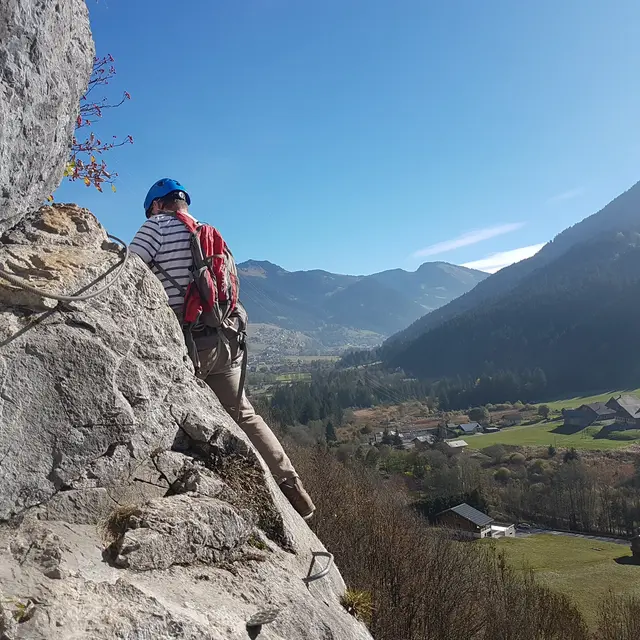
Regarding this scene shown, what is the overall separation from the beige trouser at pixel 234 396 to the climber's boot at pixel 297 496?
0.26ft

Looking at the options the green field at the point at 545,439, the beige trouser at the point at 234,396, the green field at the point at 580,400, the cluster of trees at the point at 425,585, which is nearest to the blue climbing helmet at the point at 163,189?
the beige trouser at the point at 234,396

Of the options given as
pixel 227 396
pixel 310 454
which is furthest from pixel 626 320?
pixel 227 396

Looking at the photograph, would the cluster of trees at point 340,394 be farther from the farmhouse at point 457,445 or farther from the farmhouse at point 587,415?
the farmhouse at point 587,415

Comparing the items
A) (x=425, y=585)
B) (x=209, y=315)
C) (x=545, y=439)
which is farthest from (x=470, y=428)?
(x=209, y=315)

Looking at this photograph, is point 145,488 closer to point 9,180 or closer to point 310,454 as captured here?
point 9,180

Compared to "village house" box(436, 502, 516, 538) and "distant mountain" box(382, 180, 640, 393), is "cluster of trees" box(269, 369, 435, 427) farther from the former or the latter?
"village house" box(436, 502, 516, 538)

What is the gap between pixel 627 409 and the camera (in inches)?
4227

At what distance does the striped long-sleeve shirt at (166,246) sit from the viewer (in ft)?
15.5

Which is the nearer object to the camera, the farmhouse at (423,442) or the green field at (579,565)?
the green field at (579,565)

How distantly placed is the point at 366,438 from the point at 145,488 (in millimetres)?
96803

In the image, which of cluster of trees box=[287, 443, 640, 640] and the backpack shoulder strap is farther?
cluster of trees box=[287, 443, 640, 640]

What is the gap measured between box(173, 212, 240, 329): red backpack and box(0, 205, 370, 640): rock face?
25 cm

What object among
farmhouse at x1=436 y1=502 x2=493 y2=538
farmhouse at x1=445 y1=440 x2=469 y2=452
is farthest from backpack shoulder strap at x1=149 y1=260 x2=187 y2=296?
farmhouse at x1=445 y1=440 x2=469 y2=452

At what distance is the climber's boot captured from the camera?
5.29m
